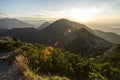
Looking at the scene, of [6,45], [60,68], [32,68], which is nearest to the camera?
[32,68]

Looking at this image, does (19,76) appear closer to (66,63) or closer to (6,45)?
(66,63)

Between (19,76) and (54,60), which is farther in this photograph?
(54,60)

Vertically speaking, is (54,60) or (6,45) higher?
(54,60)

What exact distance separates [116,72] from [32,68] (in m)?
7.98

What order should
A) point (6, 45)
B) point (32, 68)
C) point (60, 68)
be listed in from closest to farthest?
point (32, 68) < point (60, 68) < point (6, 45)

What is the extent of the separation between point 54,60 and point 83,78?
317 cm

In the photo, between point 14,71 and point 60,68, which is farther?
point 60,68

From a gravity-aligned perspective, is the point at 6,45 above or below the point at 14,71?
below

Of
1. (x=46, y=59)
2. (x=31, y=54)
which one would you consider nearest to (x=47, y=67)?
(x=46, y=59)

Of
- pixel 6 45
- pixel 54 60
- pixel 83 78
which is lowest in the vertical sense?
pixel 6 45

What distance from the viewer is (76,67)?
1798 cm

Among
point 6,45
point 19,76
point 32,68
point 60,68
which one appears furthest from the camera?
point 6,45

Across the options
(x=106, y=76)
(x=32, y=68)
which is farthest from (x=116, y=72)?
(x=32, y=68)

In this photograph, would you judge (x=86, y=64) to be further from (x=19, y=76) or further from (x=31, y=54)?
(x=19, y=76)
